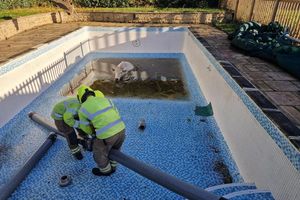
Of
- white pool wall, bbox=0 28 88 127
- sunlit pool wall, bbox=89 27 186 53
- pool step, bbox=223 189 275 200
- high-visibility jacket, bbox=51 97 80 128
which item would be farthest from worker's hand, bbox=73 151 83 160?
sunlit pool wall, bbox=89 27 186 53

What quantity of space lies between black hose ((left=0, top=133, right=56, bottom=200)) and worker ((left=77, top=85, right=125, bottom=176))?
1451 mm

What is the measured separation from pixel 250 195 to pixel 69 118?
3168 mm

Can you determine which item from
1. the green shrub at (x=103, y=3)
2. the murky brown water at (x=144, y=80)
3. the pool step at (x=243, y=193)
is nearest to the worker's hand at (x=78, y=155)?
the pool step at (x=243, y=193)

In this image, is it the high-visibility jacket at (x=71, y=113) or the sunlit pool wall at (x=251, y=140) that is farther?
the high-visibility jacket at (x=71, y=113)

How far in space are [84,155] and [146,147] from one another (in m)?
1.43

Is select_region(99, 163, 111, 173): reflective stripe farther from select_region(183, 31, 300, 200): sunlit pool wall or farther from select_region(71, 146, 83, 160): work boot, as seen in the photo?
select_region(183, 31, 300, 200): sunlit pool wall

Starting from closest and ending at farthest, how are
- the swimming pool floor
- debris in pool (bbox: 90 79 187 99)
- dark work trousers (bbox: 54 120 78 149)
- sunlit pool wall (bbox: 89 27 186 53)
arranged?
the swimming pool floor, dark work trousers (bbox: 54 120 78 149), debris in pool (bbox: 90 79 187 99), sunlit pool wall (bbox: 89 27 186 53)

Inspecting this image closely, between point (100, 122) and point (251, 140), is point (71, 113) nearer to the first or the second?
point (100, 122)

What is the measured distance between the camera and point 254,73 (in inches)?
254

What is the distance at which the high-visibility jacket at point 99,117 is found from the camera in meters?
3.74

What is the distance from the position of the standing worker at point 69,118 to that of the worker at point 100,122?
0.30 metres

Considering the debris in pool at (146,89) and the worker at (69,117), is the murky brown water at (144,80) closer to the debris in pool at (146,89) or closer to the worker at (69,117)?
the debris in pool at (146,89)

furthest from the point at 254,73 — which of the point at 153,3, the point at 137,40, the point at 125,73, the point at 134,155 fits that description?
the point at 153,3

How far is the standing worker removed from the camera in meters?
4.18
